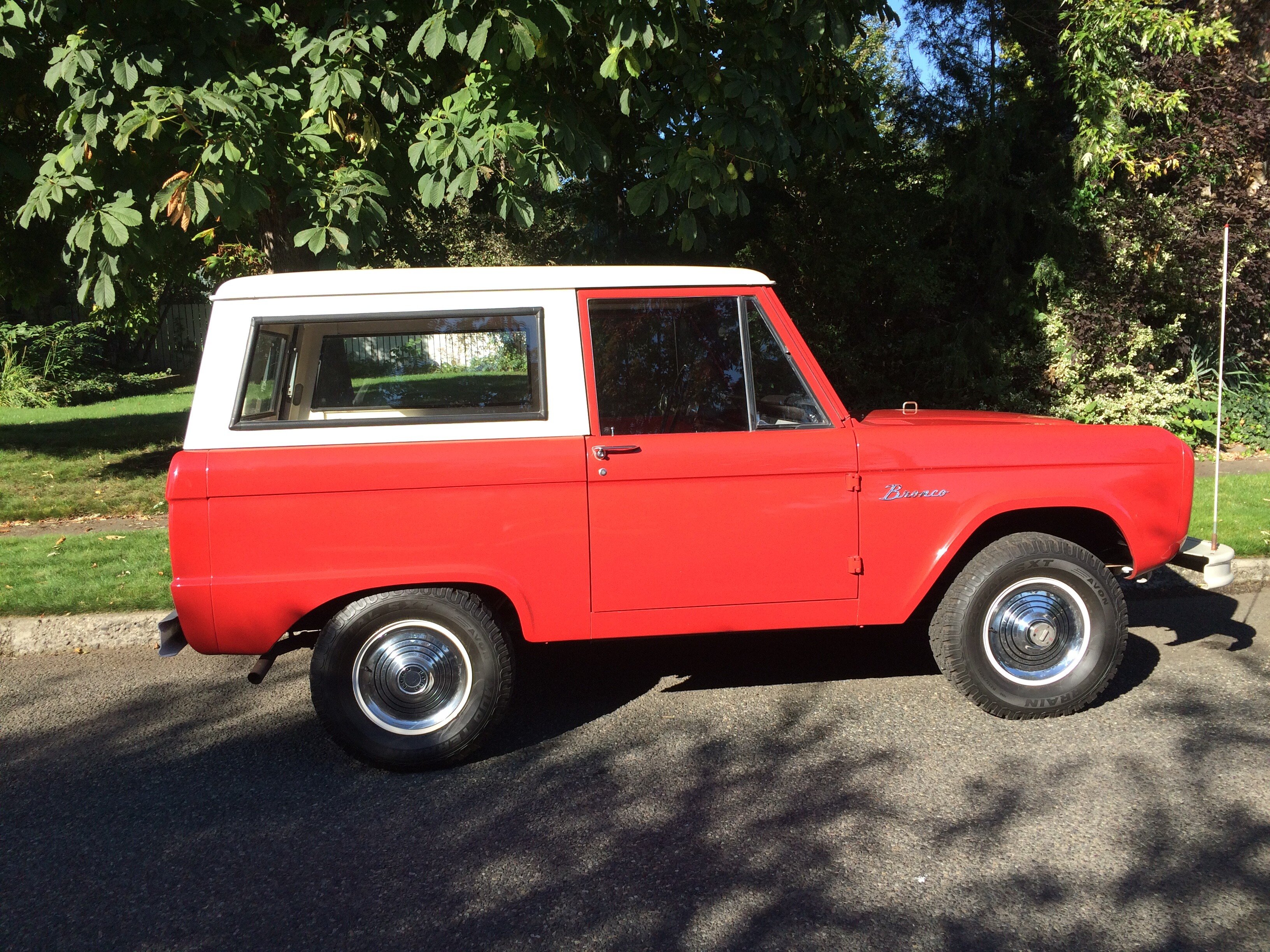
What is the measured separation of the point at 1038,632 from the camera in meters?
4.55

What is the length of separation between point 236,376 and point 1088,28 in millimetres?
8466

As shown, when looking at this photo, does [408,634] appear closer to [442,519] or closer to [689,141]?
[442,519]

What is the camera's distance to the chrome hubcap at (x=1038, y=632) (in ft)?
14.9

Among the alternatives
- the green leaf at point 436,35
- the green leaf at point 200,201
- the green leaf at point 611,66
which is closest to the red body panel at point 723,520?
the green leaf at point 611,66

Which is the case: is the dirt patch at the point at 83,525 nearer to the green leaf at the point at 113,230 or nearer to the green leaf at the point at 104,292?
the green leaf at the point at 104,292

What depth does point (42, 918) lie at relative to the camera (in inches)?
124

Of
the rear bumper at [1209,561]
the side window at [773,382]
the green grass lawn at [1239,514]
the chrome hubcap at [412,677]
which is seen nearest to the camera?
the chrome hubcap at [412,677]

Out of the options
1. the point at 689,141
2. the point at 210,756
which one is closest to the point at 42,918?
the point at 210,756

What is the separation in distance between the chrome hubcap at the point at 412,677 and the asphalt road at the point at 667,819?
0.78 ft

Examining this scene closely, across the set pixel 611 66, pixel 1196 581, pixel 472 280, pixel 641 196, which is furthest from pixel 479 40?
pixel 1196 581

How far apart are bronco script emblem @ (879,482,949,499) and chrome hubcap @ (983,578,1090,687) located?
56 centimetres

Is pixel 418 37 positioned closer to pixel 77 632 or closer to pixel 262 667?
pixel 262 667

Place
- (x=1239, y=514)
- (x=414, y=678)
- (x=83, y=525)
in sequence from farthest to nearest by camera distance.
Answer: (x=83, y=525)
(x=1239, y=514)
(x=414, y=678)

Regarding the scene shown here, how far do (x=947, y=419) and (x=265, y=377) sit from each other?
3048 mm
